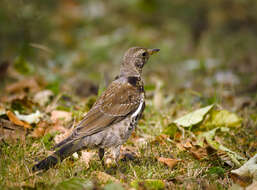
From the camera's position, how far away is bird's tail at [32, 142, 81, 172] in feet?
10.3

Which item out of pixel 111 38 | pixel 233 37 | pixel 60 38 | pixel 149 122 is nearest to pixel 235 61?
pixel 233 37

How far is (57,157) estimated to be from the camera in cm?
324

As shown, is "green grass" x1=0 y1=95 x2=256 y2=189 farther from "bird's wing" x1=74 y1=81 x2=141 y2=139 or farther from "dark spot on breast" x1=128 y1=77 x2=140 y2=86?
"dark spot on breast" x1=128 y1=77 x2=140 y2=86

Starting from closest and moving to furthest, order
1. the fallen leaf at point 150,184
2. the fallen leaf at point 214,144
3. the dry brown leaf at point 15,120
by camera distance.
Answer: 1. the fallen leaf at point 150,184
2. the fallen leaf at point 214,144
3. the dry brown leaf at point 15,120

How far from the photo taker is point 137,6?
417 inches

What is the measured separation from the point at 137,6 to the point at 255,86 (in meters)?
5.39

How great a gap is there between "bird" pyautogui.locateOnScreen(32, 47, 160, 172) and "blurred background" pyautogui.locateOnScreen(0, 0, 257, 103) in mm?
1320

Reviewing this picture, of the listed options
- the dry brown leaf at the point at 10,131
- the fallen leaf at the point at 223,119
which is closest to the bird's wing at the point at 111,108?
the dry brown leaf at the point at 10,131

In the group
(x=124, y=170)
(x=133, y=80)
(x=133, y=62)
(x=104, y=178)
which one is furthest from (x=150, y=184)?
(x=133, y=62)

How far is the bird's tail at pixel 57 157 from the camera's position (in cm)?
313

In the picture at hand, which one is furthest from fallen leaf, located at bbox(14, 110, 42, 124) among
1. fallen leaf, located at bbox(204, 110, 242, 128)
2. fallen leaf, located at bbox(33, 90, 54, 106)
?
fallen leaf, located at bbox(204, 110, 242, 128)

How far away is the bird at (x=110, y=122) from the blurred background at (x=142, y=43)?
4.33 ft

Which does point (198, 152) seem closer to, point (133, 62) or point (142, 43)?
point (133, 62)

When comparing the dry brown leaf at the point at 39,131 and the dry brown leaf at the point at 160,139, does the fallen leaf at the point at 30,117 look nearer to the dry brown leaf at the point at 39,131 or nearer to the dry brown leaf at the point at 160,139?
the dry brown leaf at the point at 39,131
